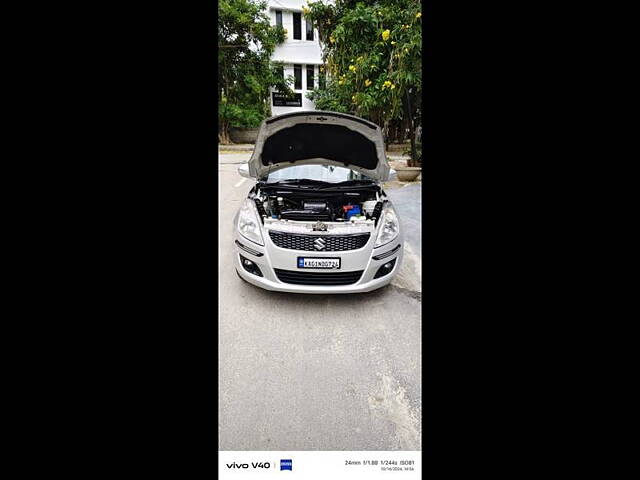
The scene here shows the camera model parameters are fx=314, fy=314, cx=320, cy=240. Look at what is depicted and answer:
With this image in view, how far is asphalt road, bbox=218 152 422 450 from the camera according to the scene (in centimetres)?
141

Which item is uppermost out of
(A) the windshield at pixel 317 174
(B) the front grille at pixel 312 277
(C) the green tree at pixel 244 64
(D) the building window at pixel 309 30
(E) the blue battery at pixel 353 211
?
(D) the building window at pixel 309 30

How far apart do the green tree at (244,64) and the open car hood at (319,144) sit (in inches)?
9.1

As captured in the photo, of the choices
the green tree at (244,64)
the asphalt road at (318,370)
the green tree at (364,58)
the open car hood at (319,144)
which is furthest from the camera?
the open car hood at (319,144)

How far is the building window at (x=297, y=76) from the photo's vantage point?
2816 mm

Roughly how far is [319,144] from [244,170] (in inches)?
31.9

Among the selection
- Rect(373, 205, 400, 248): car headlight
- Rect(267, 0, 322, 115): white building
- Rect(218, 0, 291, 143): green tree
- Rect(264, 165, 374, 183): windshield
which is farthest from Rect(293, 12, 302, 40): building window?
Rect(373, 205, 400, 248): car headlight

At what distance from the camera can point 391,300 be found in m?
2.27

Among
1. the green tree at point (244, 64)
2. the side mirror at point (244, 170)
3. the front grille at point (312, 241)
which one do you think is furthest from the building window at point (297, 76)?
the front grille at point (312, 241)

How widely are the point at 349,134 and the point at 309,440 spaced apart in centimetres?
256

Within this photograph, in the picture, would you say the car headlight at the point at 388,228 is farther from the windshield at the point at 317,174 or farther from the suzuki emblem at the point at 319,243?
the windshield at the point at 317,174

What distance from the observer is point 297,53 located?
283 cm

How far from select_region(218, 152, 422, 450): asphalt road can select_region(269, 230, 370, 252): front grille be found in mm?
399
